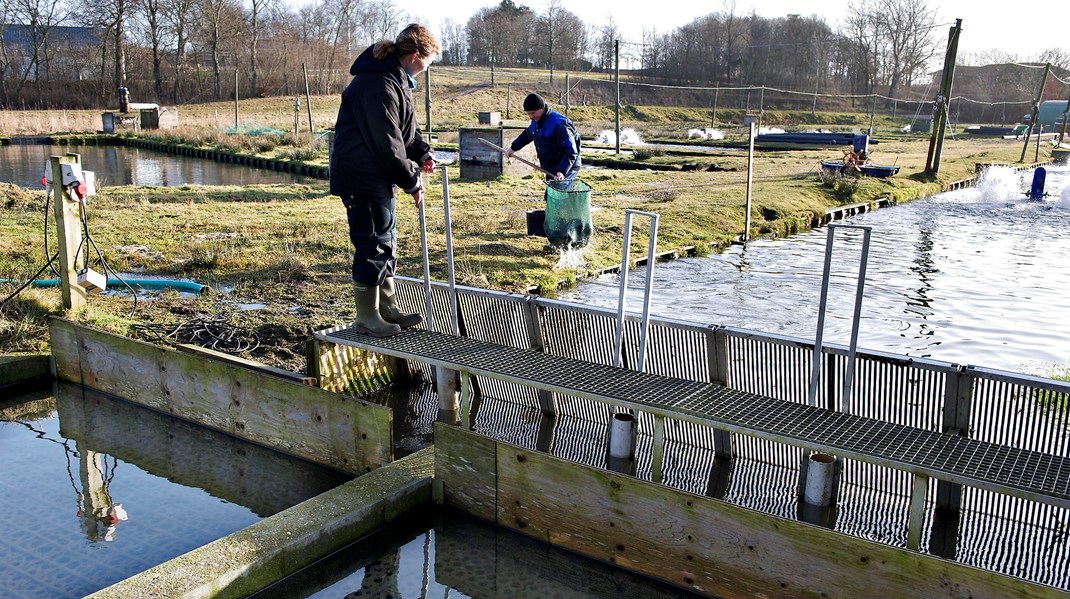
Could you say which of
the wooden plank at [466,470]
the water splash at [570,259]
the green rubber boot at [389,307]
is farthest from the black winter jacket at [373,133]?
the water splash at [570,259]

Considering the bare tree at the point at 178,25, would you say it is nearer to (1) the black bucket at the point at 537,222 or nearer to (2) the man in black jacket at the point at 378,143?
(1) the black bucket at the point at 537,222

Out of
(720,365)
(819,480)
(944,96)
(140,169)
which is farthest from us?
(140,169)

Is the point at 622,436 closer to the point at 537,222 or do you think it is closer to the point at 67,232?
the point at 67,232

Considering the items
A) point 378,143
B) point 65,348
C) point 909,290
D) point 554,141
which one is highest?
point 378,143

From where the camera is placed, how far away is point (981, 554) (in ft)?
15.7

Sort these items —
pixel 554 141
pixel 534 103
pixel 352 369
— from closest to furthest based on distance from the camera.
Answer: pixel 352 369, pixel 534 103, pixel 554 141

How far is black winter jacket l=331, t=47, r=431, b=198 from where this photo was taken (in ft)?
16.7

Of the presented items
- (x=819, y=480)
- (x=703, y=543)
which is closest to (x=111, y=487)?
(x=703, y=543)

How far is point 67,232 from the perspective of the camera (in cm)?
763

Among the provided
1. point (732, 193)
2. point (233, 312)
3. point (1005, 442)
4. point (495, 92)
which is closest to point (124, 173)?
point (732, 193)

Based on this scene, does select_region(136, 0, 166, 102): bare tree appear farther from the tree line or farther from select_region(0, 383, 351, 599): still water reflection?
select_region(0, 383, 351, 599): still water reflection

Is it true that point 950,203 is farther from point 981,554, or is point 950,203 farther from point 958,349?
point 981,554

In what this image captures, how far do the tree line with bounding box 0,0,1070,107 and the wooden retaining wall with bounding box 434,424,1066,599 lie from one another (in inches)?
2227

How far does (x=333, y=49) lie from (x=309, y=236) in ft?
207
